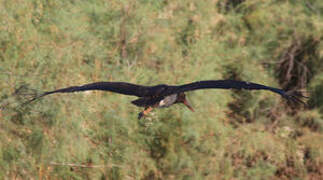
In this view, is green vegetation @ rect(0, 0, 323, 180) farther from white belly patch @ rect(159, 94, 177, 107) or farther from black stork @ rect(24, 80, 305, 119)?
white belly patch @ rect(159, 94, 177, 107)

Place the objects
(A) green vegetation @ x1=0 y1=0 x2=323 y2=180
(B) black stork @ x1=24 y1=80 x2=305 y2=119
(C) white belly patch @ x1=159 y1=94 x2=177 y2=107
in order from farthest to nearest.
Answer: (A) green vegetation @ x1=0 y1=0 x2=323 y2=180 < (C) white belly patch @ x1=159 y1=94 x2=177 y2=107 < (B) black stork @ x1=24 y1=80 x2=305 y2=119

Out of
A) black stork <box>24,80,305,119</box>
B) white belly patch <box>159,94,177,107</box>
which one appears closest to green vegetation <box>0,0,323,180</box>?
black stork <box>24,80,305,119</box>

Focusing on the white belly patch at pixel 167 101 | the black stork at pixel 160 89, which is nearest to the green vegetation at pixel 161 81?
the black stork at pixel 160 89

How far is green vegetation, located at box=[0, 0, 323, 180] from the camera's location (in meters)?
6.58

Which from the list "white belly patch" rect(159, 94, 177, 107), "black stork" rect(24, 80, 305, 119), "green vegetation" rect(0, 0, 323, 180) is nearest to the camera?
"black stork" rect(24, 80, 305, 119)

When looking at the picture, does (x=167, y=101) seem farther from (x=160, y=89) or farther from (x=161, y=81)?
(x=161, y=81)

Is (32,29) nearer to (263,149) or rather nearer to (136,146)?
(136,146)

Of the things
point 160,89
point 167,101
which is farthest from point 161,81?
point 160,89

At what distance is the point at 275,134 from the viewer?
28.6 feet

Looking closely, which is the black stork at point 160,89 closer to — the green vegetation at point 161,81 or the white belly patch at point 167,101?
the white belly patch at point 167,101

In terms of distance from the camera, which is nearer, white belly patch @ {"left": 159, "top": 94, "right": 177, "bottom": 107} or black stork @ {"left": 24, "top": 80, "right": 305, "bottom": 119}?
black stork @ {"left": 24, "top": 80, "right": 305, "bottom": 119}

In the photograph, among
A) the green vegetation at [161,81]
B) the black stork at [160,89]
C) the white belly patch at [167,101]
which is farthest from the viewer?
the green vegetation at [161,81]

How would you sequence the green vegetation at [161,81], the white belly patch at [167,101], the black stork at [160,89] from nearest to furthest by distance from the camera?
the black stork at [160,89], the white belly patch at [167,101], the green vegetation at [161,81]

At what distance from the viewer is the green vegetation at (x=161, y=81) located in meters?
6.58
